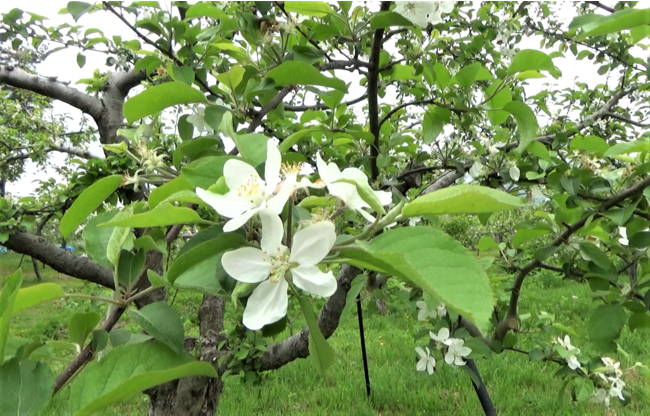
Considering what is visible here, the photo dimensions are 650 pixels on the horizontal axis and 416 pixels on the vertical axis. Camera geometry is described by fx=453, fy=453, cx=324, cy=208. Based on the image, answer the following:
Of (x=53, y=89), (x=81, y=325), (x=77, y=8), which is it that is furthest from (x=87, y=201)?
(x=53, y=89)

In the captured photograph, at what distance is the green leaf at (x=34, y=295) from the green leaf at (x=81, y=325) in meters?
0.07

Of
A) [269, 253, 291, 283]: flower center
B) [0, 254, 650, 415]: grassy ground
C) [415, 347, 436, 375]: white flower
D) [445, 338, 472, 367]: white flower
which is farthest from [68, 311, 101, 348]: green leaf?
[0, 254, 650, 415]: grassy ground

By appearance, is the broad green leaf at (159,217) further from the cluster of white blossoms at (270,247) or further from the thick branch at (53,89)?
the thick branch at (53,89)

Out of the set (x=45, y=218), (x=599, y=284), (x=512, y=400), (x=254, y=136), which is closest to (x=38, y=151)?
(x=45, y=218)

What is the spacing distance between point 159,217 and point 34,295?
0.27 meters

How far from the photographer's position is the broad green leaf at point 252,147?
2.52ft

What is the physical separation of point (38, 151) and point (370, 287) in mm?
2174

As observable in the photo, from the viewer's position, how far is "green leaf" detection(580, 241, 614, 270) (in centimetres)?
136

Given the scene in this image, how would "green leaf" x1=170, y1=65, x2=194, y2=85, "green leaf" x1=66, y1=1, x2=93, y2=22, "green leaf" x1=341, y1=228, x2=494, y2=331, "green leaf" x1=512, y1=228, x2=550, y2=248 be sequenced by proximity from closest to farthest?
"green leaf" x1=341, y1=228, x2=494, y2=331, "green leaf" x1=170, y1=65, x2=194, y2=85, "green leaf" x1=66, y1=1, x2=93, y2=22, "green leaf" x1=512, y1=228, x2=550, y2=248

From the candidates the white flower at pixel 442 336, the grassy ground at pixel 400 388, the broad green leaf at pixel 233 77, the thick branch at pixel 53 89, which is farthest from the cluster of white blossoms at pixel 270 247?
the grassy ground at pixel 400 388

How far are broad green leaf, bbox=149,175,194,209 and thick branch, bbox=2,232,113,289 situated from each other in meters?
1.38

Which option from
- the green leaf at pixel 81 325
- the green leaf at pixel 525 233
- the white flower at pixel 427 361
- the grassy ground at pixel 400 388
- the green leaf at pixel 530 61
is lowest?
the grassy ground at pixel 400 388

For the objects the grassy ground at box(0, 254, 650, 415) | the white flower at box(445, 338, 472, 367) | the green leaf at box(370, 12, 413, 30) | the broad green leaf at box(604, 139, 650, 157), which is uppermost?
the green leaf at box(370, 12, 413, 30)

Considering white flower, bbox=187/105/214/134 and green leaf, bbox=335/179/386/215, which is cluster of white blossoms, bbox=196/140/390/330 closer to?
green leaf, bbox=335/179/386/215
